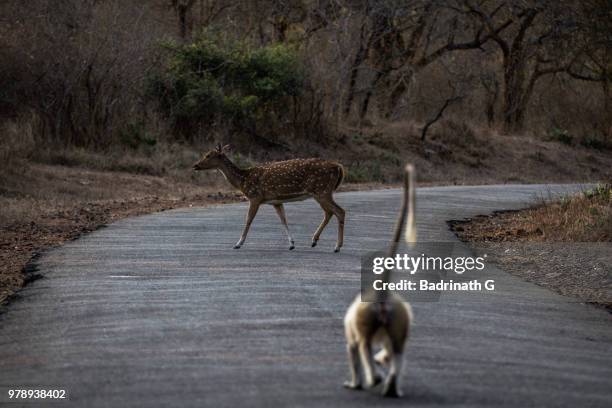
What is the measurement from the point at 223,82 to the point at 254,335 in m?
27.1

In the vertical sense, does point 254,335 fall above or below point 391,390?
below

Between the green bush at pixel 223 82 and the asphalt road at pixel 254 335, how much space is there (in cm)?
1884

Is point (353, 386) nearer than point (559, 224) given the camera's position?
Yes

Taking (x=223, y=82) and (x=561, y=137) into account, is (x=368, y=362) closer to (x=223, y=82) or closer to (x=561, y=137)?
(x=223, y=82)

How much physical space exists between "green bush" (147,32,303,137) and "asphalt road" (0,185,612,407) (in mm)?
18842

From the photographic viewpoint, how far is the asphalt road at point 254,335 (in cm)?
789

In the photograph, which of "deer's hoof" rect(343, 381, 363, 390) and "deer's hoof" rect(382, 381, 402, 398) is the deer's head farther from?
"deer's hoof" rect(382, 381, 402, 398)

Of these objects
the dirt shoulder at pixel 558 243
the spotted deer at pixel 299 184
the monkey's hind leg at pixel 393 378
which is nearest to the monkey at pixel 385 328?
the monkey's hind leg at pixel 393 378

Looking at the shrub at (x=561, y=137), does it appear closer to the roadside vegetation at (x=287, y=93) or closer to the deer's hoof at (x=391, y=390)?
the roadside vegetation at (x=287, y=93)

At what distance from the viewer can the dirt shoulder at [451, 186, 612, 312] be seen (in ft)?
46.4

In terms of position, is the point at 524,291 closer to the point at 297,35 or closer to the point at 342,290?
the point at 342,290

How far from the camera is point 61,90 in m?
31.2

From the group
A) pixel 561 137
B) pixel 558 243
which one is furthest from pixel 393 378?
pixel 561 137

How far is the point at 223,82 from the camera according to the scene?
36.3 metres
